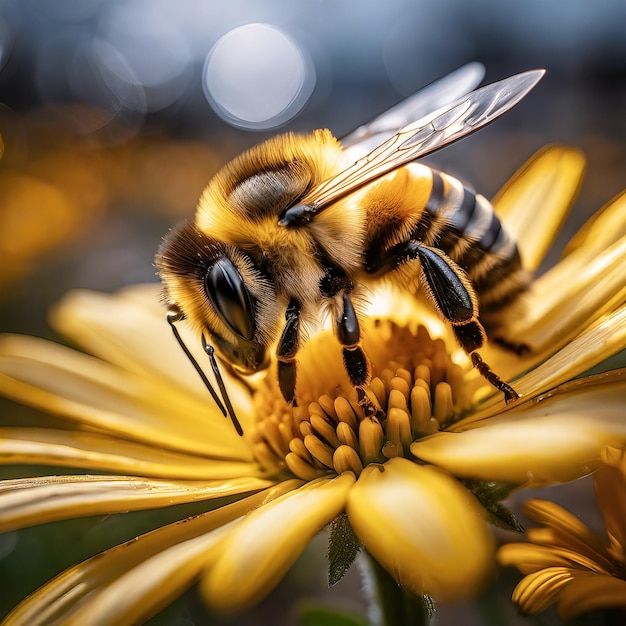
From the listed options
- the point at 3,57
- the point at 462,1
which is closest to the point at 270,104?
the point at 462,1

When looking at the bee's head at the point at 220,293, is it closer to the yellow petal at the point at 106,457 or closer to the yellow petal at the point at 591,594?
the yellow petal at the point at 106,457

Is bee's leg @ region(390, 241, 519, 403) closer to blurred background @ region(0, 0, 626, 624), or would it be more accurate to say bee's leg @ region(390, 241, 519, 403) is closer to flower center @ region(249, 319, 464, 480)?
flower center @ region(249, 319, 464, 480)

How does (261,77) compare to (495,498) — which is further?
(261,77)

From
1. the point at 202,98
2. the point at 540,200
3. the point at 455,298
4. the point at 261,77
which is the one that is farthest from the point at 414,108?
the point at 202,98

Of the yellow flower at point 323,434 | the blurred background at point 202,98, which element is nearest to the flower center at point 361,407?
the yellow flower at point 323,434

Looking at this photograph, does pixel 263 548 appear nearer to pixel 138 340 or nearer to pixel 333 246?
pixel 333 246

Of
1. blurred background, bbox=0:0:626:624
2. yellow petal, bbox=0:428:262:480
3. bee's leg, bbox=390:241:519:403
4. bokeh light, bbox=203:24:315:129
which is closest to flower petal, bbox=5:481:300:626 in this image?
yellow petal, bbox=0:428:262:480

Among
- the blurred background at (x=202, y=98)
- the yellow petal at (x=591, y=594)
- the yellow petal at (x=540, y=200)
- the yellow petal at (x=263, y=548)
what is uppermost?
the blurred background at (x=202, y=98)
